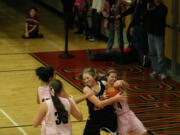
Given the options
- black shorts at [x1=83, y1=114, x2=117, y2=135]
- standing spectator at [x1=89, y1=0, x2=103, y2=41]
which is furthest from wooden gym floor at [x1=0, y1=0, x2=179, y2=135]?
black shorts at [x1=83, y1=114, x2=117, y2=135]

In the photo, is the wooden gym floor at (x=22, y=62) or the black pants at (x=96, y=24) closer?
the wooden gym floor at (x=22, y=62)

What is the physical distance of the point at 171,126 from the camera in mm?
8820

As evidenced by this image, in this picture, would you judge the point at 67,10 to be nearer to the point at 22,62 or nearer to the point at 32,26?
the point at 22,62

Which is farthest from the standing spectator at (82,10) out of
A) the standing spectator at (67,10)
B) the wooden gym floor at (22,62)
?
the wooden gym floor at (22,62)

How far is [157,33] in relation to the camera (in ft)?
37.1

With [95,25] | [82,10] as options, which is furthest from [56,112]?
[95,25]

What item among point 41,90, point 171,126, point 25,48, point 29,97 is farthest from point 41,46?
point 41,90

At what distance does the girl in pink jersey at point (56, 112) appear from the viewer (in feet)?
19.8

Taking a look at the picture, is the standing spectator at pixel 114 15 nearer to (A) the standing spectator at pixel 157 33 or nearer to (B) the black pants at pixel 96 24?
(A) the standing spectator at pixel 157 33

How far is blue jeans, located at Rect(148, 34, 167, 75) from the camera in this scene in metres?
11.4

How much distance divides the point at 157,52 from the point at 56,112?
5897 millimetres

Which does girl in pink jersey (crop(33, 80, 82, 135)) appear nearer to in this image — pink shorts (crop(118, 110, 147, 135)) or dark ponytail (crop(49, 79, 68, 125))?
dark ponytail (crop(49, 79, 68, 125))

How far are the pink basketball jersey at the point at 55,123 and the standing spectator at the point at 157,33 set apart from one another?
18.4 ft

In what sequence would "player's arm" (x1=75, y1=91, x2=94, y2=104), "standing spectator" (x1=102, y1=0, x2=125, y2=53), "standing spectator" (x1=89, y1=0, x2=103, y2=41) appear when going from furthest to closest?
1. "standing spectator" (x1=89, y1=0, x2=103, y2=41)
2. "standing spectator" (x1=102, y1=0, x2=125, y2=53)
3. "player's arm" (x1=75, y1=91, x2=94, y2=104)
